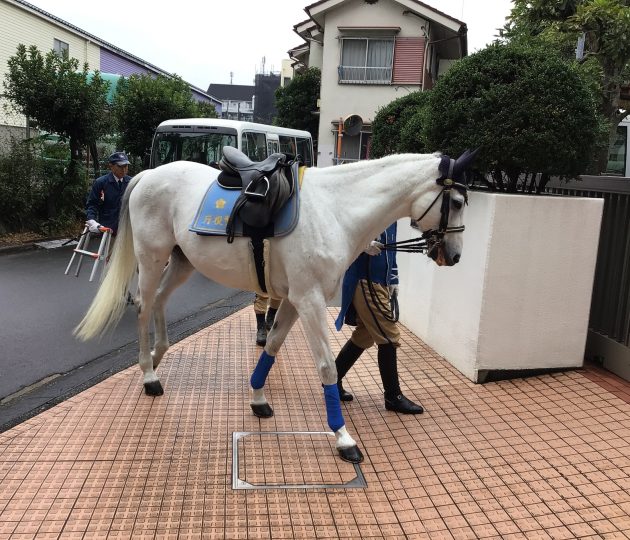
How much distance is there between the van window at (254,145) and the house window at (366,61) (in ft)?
37.5

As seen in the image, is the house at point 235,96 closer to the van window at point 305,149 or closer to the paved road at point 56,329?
the van window at point 305,149

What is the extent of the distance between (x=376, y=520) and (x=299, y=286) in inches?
55.2

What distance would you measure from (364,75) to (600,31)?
62.6 feet

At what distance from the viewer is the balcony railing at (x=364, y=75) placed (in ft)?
80.9

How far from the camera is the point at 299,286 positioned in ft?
11.5

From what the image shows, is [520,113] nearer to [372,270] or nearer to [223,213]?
[372,270]

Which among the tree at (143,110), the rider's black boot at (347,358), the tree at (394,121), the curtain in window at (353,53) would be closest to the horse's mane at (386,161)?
the rider's black boot at (347,358)

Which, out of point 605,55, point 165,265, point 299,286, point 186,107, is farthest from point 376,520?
point 186,107

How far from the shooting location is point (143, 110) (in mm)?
16828

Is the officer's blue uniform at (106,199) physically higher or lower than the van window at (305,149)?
lower

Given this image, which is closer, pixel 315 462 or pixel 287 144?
pixel 315 462

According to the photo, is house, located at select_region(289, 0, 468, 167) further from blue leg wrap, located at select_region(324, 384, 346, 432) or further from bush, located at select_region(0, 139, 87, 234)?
blue leg wrap, located at select_region(324, 384, 346, 432)

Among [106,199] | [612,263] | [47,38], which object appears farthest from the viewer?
[47,38]

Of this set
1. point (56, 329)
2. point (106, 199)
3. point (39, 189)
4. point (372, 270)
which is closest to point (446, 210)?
point (372, 270)
